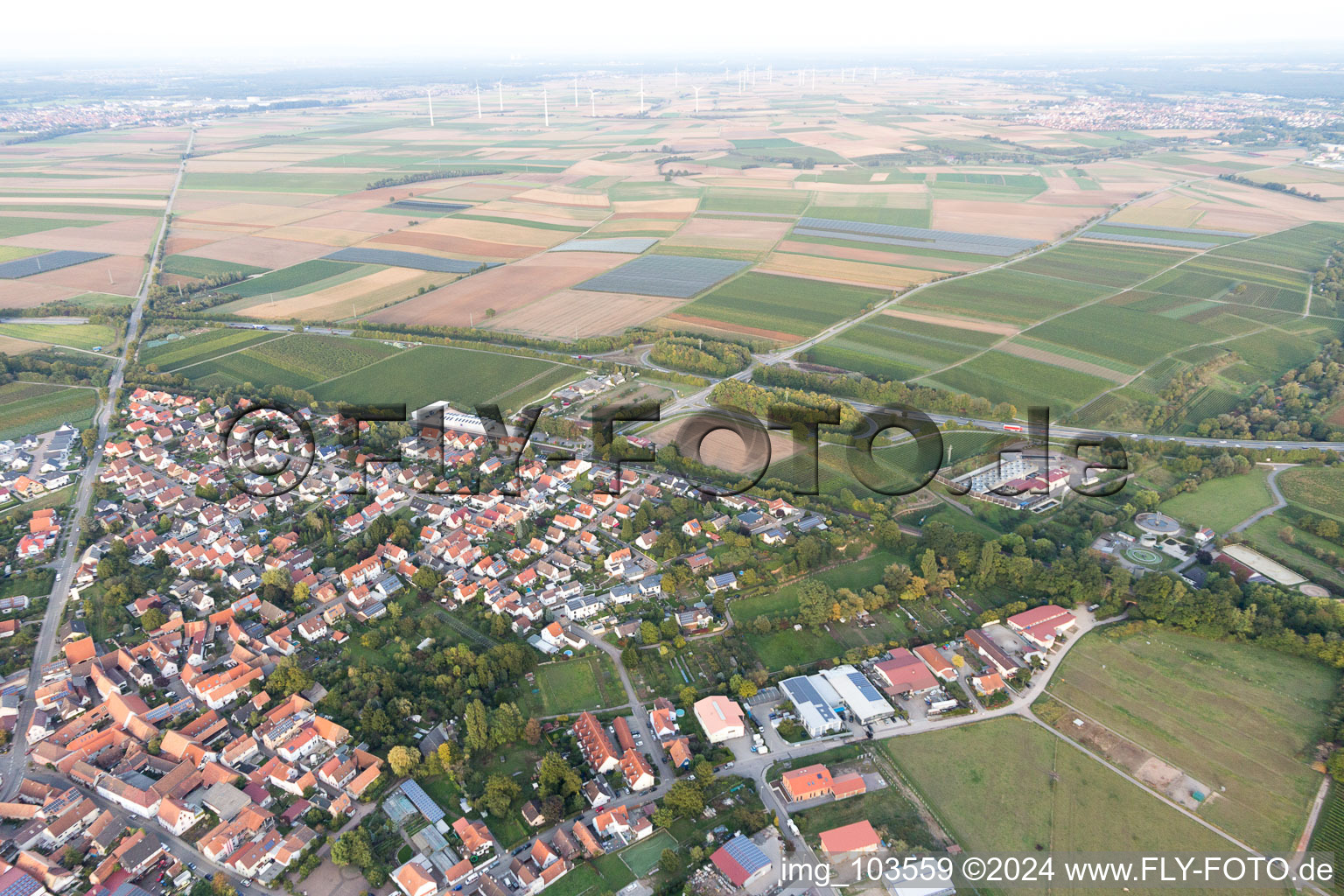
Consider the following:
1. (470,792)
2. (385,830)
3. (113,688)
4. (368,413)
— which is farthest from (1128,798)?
(368,413)

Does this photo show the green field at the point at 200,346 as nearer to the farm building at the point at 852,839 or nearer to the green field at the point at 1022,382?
the green field at the point at 1022,382

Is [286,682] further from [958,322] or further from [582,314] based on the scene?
[958,322]

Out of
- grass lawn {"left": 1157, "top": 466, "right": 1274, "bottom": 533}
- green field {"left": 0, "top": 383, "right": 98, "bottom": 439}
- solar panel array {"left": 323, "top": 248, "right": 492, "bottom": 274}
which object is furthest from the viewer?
solar panel array {"left": 323, "top": 248, "right": 492, "bottom": 274}

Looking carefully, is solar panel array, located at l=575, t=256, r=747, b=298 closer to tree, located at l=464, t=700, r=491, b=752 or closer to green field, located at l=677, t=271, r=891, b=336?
green field, located at l=677, t=271, r=891, b=336

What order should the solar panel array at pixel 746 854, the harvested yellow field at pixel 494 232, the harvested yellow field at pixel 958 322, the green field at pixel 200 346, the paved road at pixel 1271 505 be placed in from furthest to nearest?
the harvested yellow field at pixel 494 232 → the harvested yellow field at pixel 958 322 → the green field at pixel 200 346 → the paved road at pixel 1271 505 → the solar panel array at pixel 746 854

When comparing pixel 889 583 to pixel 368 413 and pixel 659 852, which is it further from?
pixel 368 413

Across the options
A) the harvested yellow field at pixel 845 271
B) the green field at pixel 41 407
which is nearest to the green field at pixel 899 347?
the harvested yellow field at pixel 845 271

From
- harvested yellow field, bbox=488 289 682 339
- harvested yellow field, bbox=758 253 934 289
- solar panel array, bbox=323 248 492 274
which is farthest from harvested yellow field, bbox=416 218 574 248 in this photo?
harvested yellow field, bbox=758 253 934 289

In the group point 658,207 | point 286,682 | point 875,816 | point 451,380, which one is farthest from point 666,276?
point 875,816
